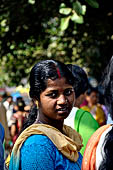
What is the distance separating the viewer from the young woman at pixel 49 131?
6.73 ft

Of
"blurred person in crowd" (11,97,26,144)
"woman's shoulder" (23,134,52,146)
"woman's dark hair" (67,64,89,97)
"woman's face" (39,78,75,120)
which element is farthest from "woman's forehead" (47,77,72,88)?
"blurred person in crowd" (11,97,26,144)

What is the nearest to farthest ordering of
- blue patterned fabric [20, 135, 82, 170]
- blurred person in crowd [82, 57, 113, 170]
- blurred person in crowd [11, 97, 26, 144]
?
blurred person in crowd [82, 57, 113, 170] < blue patterned fabric [20, 135, 82, 170] < blurred person in crowd [11, 97, 26, 144]

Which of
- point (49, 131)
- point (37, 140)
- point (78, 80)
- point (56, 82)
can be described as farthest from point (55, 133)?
point (78, 80)

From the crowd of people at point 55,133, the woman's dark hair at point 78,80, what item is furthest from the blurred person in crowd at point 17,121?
the crowd of people at point 55,133

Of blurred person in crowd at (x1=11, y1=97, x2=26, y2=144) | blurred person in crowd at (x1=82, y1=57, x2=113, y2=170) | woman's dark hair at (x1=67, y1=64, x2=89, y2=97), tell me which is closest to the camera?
blurred person in crowd at (x1=82, y1=57, x2=113, y2=170)

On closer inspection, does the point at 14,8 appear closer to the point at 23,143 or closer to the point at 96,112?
the point at 96,112

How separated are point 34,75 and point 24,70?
26.3ft

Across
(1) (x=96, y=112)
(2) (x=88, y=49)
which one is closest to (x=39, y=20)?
(1) (x=96, y=112)

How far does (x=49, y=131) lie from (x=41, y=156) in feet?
0.62

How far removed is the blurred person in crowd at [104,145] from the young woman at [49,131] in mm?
320

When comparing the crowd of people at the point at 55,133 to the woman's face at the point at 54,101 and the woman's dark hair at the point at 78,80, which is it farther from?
the woman's dark hair at the point at 78,80

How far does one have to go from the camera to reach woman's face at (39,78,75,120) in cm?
231

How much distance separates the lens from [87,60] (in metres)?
11.9

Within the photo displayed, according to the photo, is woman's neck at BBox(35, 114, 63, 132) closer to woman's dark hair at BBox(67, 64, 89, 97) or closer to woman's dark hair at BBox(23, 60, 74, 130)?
woman's dark hair at BBox(23, 60, 74, 130)
